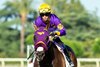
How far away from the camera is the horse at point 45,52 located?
26.2 feet

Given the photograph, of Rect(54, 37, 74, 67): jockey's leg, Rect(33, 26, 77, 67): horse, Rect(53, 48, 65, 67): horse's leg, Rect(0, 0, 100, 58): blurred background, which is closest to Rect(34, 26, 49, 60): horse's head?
A: Rect(33, 26, 77, 67): horse

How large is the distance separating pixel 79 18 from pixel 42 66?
63365 mm

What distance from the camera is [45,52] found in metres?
8.45

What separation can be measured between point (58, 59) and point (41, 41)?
1.17 meters

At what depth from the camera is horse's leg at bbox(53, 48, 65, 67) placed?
8.95m

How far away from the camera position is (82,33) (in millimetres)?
67625

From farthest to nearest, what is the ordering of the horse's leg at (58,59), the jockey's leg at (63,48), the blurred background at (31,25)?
the blurred background at (31,25) < the jockey's leg at (63,48) < the horse's leg at (58,59)

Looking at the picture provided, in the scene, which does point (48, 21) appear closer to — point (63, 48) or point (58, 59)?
point (58, 59)

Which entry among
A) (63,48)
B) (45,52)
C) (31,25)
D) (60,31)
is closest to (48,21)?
(60,31)

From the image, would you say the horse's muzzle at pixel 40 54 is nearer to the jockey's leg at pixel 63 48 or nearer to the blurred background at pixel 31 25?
the jockey's leg at pixel 63 48

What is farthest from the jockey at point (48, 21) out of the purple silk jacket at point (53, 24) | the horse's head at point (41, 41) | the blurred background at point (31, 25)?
the blurred background at point (31, 25)

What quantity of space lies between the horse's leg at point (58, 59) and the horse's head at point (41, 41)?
83cm

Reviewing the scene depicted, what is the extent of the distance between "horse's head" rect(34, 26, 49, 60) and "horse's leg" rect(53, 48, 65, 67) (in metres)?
0.83

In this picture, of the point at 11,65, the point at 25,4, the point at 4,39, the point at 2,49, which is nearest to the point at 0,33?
the point at 4,39
